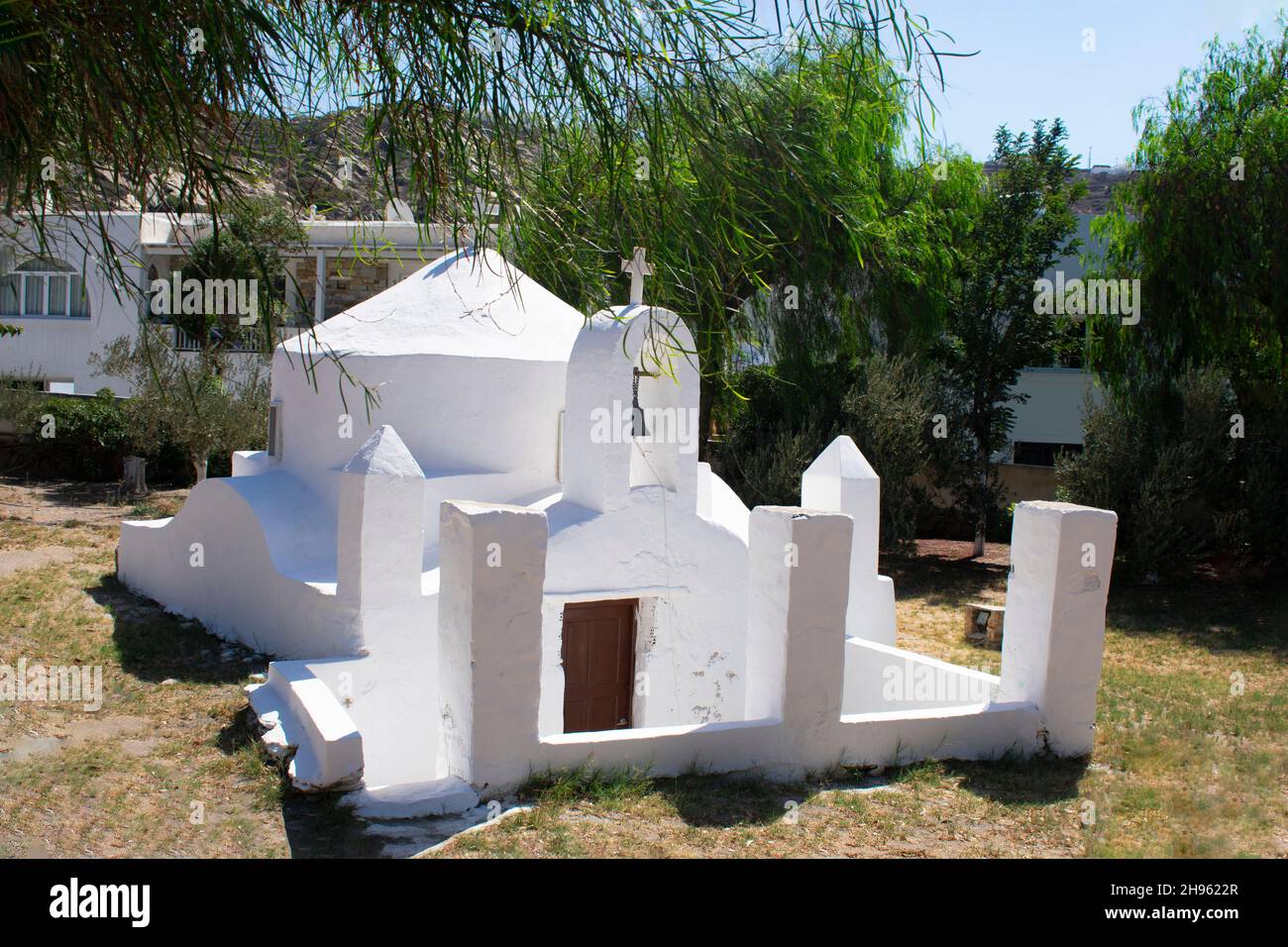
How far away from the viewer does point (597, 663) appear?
32.6 feet

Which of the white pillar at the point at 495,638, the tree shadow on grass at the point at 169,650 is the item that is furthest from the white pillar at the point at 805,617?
the tree shadow on grass at the point at 169,650

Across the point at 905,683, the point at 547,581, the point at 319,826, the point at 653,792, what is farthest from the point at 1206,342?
the point at 319,826

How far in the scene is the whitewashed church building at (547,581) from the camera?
657cm

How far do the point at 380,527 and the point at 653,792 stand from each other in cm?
337

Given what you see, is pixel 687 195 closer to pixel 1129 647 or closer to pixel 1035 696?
pixel 1035 696

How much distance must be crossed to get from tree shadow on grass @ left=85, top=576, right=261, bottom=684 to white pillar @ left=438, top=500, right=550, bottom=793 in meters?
4.35

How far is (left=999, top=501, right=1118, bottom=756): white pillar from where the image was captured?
7.70 m

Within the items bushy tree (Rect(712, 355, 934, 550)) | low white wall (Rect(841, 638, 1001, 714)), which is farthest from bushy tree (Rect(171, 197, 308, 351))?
bushy tree (Rect(712, 355, 934, 550))

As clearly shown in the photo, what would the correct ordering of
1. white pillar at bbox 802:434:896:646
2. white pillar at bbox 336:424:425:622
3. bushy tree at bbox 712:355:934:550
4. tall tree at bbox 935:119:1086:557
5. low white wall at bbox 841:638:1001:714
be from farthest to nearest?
1. tall tree at bbox 935:119:1086:557
2. bushy tree at bbox 712:355:934:550
3. white pillar at bbox 802:434:896:646
4. low white wall at bbox 841:638:1001:714
5. white pillar at bbox 336:424:425:622

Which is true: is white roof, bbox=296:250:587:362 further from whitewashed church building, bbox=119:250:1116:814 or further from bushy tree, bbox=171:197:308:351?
bushy tree, bbox=171:197:308:351

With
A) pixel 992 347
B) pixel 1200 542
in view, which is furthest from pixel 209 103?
pixel 992 347

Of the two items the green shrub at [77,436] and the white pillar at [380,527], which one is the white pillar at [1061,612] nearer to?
the white pillar at [380,527]

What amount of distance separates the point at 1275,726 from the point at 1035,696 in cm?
285
